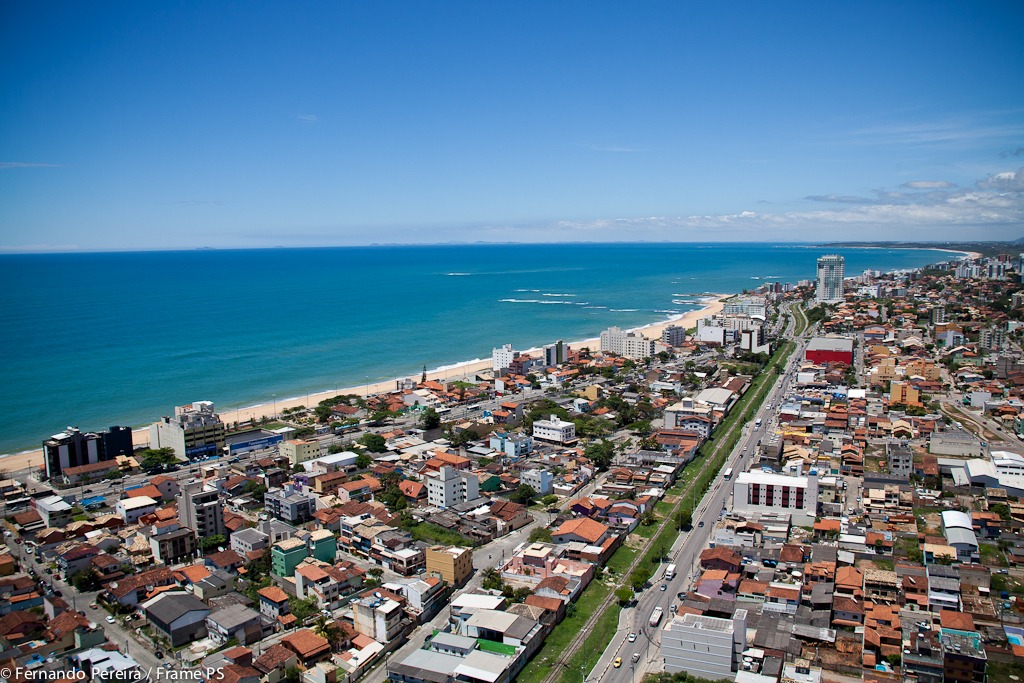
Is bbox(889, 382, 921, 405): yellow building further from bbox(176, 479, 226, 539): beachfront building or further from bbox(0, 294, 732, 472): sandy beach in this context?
bbox(176, 479, 226, 539): beachfront building

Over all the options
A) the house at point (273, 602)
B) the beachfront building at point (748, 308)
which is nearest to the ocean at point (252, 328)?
the beachfront building at point (748, 308)

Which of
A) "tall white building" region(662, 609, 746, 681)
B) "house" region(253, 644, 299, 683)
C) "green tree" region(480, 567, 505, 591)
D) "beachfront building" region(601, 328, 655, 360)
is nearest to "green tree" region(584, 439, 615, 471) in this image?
"green tree" region(480, 567, 505, 591)

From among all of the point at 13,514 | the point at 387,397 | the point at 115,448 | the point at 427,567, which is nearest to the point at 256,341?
the point at 387,397

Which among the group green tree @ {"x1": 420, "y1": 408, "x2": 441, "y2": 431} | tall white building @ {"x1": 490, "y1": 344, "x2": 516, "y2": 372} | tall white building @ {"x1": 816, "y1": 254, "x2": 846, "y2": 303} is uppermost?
tall white building @ {"x1": 816, "y1": 254, "x2": 846, "y2": 303}

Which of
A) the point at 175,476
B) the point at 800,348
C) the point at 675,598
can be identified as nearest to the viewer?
the point at 675,598

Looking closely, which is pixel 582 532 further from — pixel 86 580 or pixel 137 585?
pixel 86 580

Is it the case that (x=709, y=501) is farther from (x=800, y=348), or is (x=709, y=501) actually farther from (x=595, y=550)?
(x=800, y=348)
